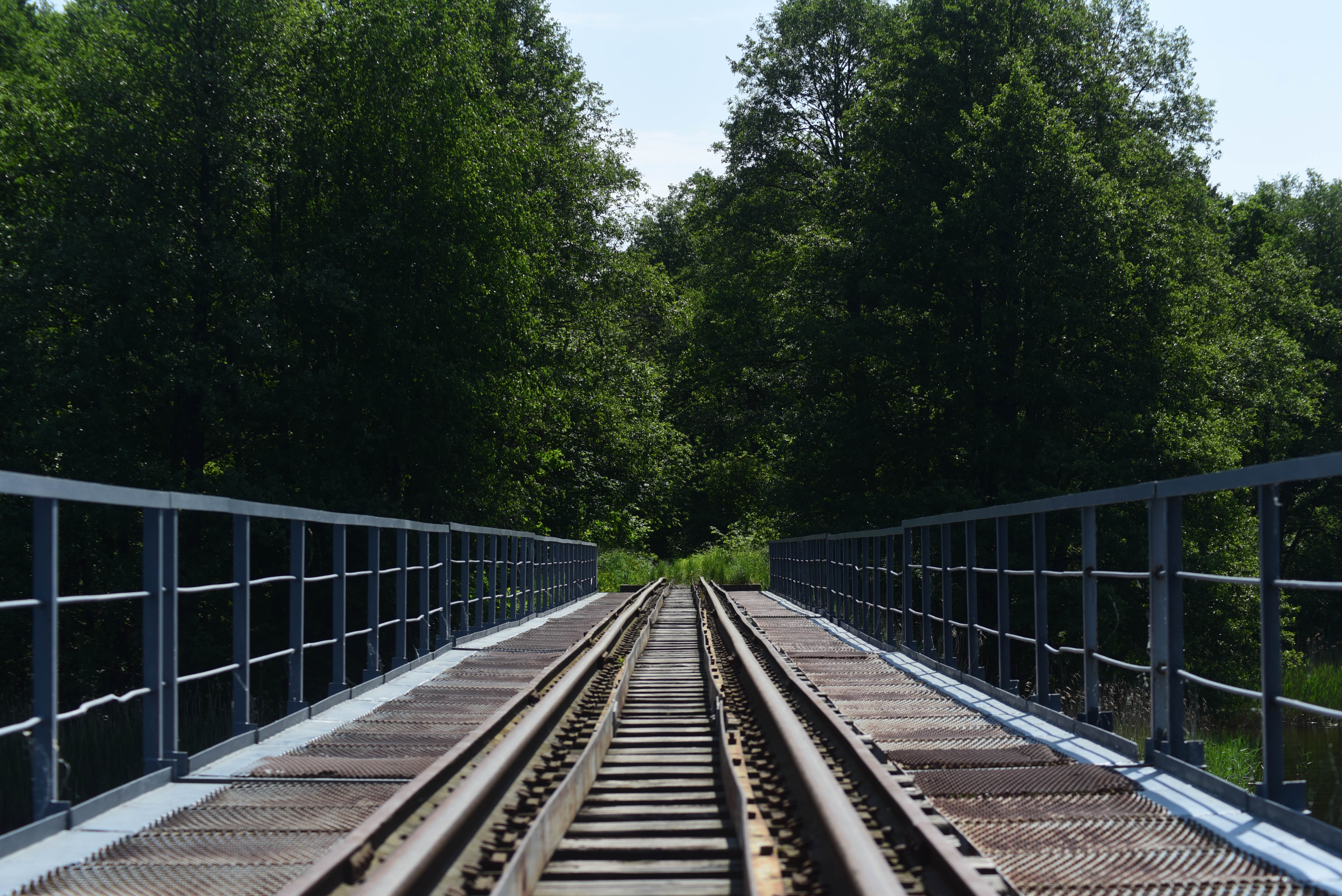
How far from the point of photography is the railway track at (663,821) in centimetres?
326

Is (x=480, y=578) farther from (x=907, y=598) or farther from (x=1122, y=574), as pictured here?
(x=1122, y=574)

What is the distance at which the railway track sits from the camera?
10.7ft

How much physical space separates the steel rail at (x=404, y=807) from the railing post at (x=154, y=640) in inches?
46.3

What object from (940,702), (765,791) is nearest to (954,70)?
(940,702)

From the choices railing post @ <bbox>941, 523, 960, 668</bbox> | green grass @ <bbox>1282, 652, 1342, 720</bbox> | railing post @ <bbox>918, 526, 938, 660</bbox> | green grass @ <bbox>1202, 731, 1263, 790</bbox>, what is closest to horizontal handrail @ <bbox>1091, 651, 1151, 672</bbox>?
railing post @ <bbox>941, 523, 960, 668</bbox>

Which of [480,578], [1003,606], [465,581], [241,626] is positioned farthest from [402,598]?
[1003,606]

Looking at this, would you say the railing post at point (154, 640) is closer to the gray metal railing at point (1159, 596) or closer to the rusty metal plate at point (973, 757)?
the rusty metal plate at point (973, 757)

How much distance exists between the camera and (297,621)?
6828 millimetres

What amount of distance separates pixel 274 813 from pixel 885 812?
2.27 metres

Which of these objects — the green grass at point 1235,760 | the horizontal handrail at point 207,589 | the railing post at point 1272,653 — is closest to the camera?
the railing post at point 1272,653

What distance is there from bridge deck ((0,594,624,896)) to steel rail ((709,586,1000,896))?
68.1 inches

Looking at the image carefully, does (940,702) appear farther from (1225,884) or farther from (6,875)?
(6,875)

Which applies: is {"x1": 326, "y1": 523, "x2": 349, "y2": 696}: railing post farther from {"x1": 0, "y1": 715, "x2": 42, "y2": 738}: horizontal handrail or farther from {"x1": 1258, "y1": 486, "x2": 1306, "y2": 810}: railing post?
{"x1": 1258, "y1": 486, "x2": 1306, "y2": 810}: railing post

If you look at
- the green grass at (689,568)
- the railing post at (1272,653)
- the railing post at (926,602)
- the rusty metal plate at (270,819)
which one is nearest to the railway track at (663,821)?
the rusty metal plate at (270,819)
